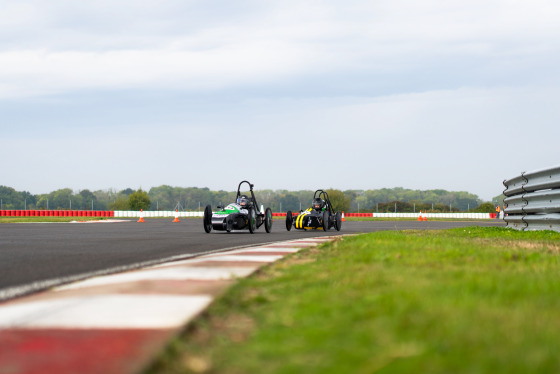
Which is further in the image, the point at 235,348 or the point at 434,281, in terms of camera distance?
the point at 434,281

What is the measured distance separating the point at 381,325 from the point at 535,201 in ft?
32.7

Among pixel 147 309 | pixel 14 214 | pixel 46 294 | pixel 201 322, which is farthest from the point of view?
pixel 14 214

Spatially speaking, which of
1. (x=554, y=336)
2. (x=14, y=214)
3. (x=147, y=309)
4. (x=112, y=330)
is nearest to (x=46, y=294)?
(x=147, y=309)

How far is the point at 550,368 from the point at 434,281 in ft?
7.59

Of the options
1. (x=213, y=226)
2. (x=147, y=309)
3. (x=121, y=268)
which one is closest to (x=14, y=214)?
(x=213, y=226)

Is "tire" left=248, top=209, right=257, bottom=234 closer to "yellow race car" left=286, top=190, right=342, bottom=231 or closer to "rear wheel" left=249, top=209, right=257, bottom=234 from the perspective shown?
"rear wheel" left=249, top=209, right=257, bottom=234

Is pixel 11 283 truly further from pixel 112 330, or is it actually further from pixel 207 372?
pixel 207 372

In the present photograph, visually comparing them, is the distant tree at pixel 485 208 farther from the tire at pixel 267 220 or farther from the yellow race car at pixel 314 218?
the tire at pixel 267 220

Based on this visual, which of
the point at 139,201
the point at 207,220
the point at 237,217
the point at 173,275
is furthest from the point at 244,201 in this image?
the point at 139,201

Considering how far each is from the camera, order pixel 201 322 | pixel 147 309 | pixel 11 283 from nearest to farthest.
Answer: pixel 201 322
pixel 147 309
pixel 11 283

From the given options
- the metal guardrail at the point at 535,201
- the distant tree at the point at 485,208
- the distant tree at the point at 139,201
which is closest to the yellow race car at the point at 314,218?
the metal guardrail at the point at 535,201

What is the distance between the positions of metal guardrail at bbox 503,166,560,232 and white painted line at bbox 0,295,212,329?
28.7 ft

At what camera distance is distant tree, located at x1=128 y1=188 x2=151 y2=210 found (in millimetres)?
80750

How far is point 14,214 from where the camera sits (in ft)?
183
